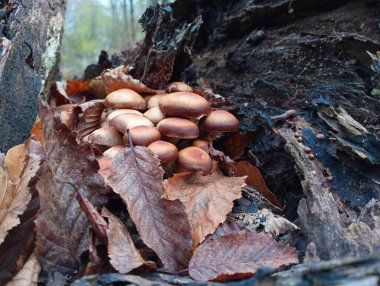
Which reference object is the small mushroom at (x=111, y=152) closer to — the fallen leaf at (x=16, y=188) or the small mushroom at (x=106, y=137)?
the small mushroom at (x=106, y=137)

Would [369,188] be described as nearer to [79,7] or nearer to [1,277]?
[1,277]

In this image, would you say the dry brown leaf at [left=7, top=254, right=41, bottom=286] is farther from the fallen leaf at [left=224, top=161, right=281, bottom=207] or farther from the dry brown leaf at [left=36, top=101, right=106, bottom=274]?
the fallen leaf at [left=224, top=161, right=281, bottom=207]

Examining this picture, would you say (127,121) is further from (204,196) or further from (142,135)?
(204,196)

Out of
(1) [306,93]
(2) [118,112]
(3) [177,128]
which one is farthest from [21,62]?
(1) [306,93]

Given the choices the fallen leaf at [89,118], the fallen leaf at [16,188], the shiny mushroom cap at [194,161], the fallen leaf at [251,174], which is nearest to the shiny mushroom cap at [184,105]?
the shiny mushroom cap at [194,161]


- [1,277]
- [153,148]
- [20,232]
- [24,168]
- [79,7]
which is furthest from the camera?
[79,7]

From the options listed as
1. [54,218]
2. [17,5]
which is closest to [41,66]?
[17,5]

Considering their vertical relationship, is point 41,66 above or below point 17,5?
below

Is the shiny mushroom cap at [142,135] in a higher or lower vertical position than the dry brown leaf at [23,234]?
higher
